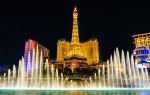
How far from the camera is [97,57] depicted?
91.9 meters

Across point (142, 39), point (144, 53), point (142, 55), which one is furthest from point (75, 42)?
point (142, 39)

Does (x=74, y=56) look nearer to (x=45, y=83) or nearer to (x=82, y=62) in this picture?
(x=82, y=62)

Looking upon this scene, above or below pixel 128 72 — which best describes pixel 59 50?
above

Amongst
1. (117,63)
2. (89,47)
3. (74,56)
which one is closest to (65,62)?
(74,56)

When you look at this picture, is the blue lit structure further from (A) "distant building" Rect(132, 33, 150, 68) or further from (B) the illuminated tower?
(B) the illuminated tower

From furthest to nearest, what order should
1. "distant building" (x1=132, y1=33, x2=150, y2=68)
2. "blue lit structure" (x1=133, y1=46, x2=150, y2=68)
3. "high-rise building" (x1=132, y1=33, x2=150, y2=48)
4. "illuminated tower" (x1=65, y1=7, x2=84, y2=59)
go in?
"high-rise building" (x1=132, y1=33, x2=150, y2=48) < "illuminated tower" (x1=65, y1=7, x2=84, y2=59) < "blue lit structure" (x1=133, y1=46, x2=150, y2=68) < "distant building" (x1=132, y1=33, x2=150, y2=68)

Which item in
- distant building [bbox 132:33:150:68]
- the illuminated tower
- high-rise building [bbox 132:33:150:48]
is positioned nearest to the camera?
distant building [bbox 132:33:150:68]

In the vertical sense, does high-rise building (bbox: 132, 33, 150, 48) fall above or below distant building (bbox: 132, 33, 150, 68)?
above

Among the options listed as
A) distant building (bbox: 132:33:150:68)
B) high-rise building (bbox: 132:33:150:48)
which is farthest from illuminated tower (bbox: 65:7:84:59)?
high-rise building (bbox: 132:33:150:48)

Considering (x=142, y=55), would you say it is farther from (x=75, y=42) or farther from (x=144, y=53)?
(x=75, y=42)

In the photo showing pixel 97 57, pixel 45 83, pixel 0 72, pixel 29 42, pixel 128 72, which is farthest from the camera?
pixel 97 57

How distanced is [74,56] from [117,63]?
36843 mm

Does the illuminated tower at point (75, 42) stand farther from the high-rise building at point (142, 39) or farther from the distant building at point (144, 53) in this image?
the high-rise building at point (142, 39)

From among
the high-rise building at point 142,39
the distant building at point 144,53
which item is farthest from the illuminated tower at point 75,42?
the high-rise building at point 142,39
